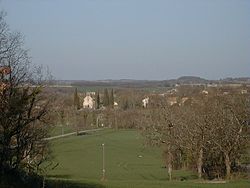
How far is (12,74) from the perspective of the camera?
16.8 meters

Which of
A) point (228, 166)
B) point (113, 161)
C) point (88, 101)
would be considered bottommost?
point (113, 161)

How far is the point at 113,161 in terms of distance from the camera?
59750 millimetres

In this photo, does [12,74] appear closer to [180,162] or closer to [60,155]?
[180,162]

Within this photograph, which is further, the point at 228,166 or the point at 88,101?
the point at 88,101

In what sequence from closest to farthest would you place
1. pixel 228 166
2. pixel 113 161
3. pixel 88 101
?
pixel 228 166, pixel 113 161, pixel 88 101

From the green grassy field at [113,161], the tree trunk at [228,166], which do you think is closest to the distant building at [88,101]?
the green grassy field at [113,161]

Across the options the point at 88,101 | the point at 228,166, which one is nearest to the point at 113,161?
the point at 228,166

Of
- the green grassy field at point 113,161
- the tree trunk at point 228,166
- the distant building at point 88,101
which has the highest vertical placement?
the distant building at point 88,101

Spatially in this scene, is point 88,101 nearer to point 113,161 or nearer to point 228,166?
point 113,161

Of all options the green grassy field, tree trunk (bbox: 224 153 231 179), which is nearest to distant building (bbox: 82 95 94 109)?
the green grassy field

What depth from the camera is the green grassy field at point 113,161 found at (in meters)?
39.1

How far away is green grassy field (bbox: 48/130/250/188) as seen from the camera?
3911cm

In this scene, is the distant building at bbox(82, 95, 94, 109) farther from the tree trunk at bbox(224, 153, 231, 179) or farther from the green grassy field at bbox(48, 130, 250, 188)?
the tree trunk at bbox(224, 153, 231, 179)

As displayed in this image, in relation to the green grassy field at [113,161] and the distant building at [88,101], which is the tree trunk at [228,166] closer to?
the green grassy field at [113,161]
